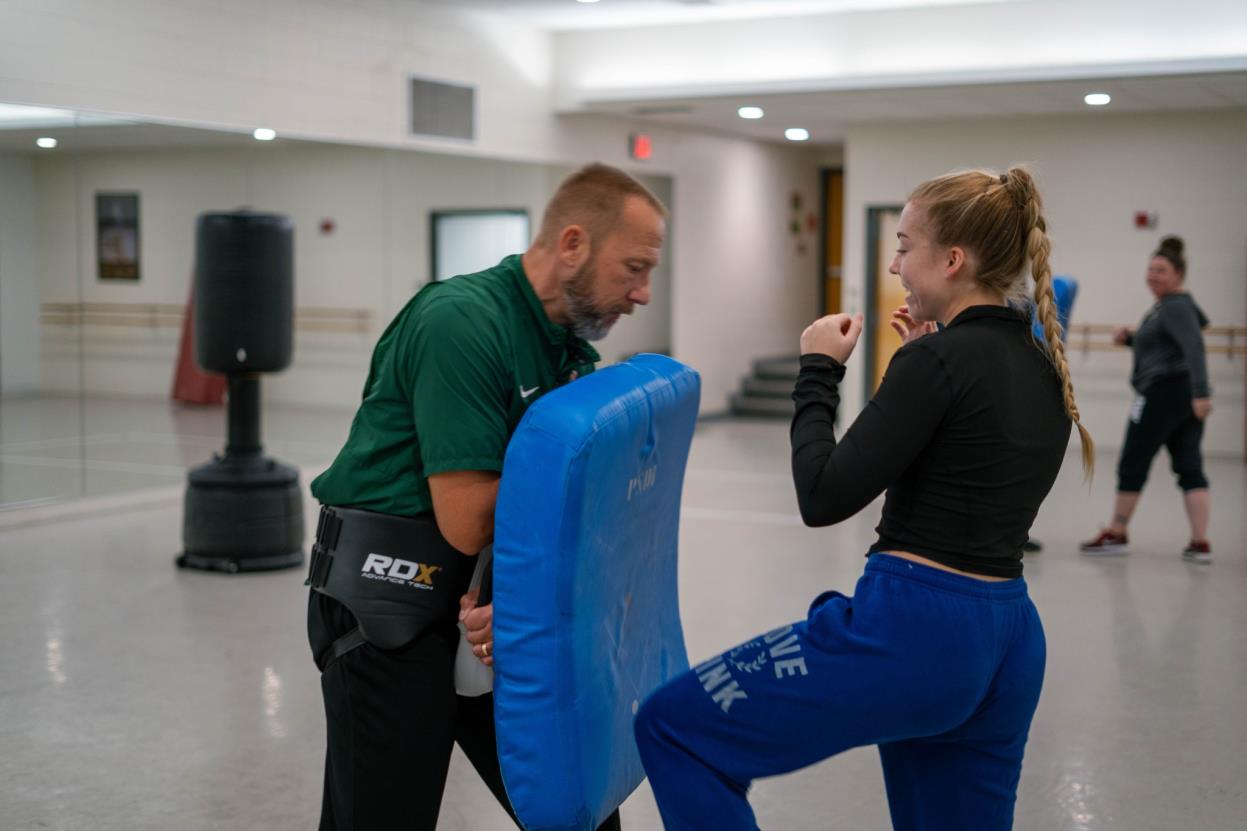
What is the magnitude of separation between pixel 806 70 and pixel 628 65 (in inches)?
63.8

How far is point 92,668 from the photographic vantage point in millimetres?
5008

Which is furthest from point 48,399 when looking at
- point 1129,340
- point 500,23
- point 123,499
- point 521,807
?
point 521,807

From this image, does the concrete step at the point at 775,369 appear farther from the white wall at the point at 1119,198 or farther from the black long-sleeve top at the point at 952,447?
the black long-sleeve top at the point at 952,447

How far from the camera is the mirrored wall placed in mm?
7859

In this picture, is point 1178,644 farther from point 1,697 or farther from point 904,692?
point 1,697

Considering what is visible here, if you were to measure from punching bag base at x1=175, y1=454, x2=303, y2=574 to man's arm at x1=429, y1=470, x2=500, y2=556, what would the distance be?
4.57 m

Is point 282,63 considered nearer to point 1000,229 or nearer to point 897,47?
point 897,47

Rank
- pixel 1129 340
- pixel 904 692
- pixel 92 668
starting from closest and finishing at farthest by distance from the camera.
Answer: pixel 904 692
pixel 92 668
pixel 1129 340

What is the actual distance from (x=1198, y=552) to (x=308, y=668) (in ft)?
15.4

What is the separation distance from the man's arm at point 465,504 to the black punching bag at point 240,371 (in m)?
4.57

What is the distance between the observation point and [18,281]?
7785 mm

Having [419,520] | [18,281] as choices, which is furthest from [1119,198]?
[419,520]

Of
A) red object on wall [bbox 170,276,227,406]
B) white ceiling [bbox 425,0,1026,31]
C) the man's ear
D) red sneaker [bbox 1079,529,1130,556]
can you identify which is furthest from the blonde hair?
white ceiling [bbox 425,0,1026,31]

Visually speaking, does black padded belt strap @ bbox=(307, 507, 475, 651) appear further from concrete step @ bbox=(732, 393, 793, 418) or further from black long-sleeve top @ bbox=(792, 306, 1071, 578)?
concrete step @ bbox=(732, 393, 793, 418)
